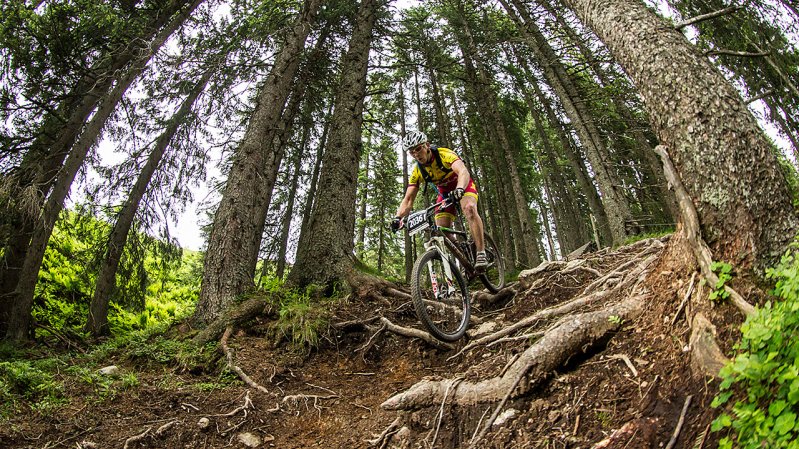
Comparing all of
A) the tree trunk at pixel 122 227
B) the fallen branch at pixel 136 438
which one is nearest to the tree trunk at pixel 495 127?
the tree trunk at pixel 122 227

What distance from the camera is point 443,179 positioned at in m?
5.87

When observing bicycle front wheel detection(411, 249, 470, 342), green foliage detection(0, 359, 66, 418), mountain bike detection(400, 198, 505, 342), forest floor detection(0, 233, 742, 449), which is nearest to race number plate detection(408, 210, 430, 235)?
mountain bike detection(400, 198, 505, 342)

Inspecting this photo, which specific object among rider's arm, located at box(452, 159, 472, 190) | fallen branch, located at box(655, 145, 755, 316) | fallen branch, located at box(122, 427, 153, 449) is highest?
rider's arm, located at box(452, 159, 472, 190)

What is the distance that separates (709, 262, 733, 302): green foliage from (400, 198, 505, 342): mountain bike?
2.79 m

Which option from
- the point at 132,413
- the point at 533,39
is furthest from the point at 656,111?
the point at 533,39

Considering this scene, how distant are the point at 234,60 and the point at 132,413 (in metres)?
6.31

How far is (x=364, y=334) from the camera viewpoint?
215 inches

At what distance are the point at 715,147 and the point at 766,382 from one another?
61.0 inches

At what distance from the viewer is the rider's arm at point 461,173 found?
17.1 feet

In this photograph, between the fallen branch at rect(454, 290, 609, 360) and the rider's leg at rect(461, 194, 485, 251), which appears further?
the rider's leg at rect(461, 194, 485, 251)

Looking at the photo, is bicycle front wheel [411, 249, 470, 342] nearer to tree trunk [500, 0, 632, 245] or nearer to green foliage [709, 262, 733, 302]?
green foliage [709, 262, 733, 302]

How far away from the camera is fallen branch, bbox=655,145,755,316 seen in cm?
223

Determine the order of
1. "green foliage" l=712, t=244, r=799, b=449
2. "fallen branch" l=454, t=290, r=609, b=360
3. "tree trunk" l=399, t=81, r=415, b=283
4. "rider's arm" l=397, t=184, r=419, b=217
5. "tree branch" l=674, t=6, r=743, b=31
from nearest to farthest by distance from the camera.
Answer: "green foliage" l=712, t=244, r=799, b=449 → "tree branch" l=674, t=6, r=743, b=31 → "fallen branch" l=454, t=290, r=609, b=360 → "rider's arm" l=397, t=184, r=419, b=217 → "tree trunk" l=399, t=81, r=415, b=283

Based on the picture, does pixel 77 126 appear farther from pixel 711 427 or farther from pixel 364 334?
pixel 711 427
